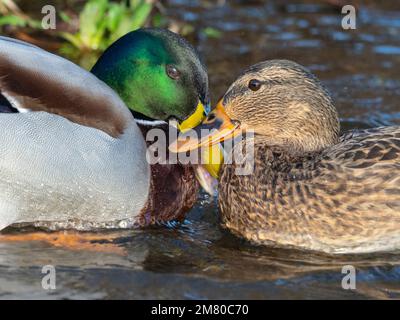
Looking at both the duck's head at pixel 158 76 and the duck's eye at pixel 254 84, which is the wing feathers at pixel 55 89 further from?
the duck's eye at pixel 254 84

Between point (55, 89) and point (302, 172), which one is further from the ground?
point (55, 89)

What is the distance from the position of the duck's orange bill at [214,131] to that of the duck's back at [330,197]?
272 millimetres

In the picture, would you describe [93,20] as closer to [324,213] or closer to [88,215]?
[88,215]

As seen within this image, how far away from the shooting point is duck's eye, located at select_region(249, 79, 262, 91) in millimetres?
5801

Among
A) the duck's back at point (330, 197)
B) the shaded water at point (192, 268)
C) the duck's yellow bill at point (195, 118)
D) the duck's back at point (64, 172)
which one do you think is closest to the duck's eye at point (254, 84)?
the duck's back at point (330, 197)

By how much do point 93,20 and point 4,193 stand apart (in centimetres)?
370

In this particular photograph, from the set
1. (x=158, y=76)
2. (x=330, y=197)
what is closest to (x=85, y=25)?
(x=158, y=76)

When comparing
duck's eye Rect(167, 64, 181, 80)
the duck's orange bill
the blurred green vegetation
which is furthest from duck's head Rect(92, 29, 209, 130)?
the blurred green vegetation

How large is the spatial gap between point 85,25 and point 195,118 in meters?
3.03

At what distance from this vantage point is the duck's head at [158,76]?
243 inches

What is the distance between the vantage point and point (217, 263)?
5.52 metres

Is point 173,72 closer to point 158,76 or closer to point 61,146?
point 158,76

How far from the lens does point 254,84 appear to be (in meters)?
5.80

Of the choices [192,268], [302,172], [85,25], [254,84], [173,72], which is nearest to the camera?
[192,268]
